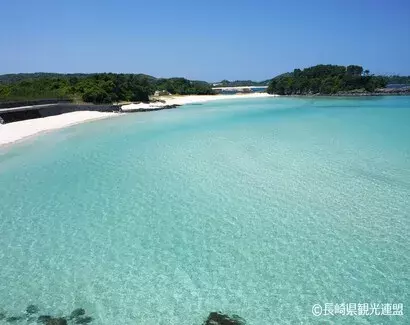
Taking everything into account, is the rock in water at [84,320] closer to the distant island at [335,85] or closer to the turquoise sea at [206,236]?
the turquoise sea at [206,236]

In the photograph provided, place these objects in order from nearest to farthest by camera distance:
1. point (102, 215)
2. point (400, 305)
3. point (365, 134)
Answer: point (400, 305)
point (102, 215)
point (365, 134)

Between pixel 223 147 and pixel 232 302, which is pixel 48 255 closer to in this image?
pixel 232 302

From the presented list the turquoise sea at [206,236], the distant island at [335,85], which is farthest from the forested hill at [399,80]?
the turquoise sea at [206,236]

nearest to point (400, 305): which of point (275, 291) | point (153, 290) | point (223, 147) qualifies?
point (275, 291)

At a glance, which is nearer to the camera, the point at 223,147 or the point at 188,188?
the point at 188,188

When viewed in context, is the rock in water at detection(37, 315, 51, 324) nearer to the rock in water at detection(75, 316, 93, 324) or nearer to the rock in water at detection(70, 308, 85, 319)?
the rock in water at detection(70, 308, 85, 319)

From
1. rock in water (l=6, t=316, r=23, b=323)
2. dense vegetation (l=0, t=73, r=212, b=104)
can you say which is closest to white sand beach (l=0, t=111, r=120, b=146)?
dense vegetation (l=0, t=73, r=212, b=104)
